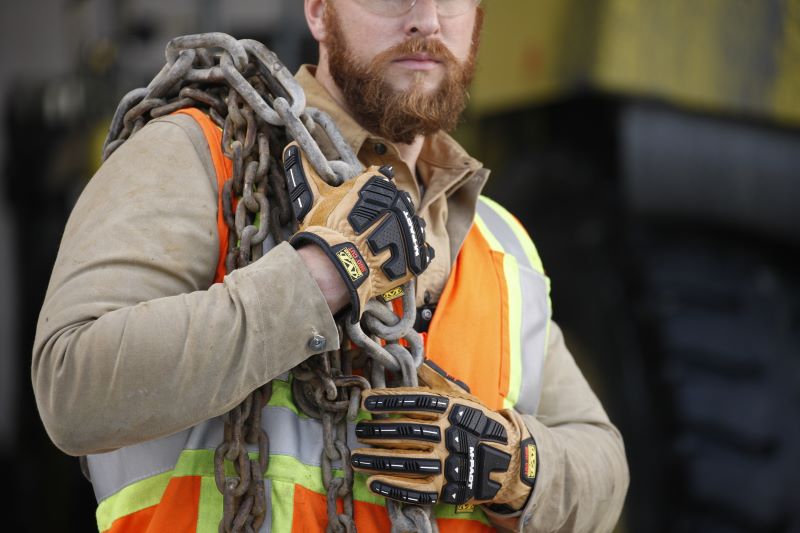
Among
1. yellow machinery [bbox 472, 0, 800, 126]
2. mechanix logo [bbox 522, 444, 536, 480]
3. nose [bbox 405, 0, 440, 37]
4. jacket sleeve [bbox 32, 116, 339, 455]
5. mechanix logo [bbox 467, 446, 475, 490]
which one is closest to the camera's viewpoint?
jacket sleeve [bbox 32, 116, 339, 455]

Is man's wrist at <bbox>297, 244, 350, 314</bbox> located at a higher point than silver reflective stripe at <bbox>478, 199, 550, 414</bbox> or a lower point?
higher

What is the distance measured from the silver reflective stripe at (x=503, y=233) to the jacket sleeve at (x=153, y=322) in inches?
27.8

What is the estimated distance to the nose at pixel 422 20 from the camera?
2.29m

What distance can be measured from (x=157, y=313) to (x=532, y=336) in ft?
2.80

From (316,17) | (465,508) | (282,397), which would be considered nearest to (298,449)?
(282,397)

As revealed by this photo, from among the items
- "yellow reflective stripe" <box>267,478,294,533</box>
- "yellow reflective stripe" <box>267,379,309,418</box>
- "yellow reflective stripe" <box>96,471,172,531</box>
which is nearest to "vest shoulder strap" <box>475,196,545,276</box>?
"yellow reflective stripe" <box>267,379,309,418</box>

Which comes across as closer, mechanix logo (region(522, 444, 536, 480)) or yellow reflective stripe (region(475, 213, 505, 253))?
mechanix logo (region(522, 444, 536, 480))

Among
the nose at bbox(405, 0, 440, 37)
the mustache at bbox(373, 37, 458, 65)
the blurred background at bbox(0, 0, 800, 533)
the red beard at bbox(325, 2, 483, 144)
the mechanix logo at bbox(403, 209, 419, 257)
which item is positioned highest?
the nose at bbox(405, 0, 440, 37)

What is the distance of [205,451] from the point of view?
79.4 inches

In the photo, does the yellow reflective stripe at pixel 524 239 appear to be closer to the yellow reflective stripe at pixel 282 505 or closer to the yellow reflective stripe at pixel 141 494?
the yellow reflective stripe at pixel 282 505

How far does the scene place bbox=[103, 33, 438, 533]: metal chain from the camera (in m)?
1.99

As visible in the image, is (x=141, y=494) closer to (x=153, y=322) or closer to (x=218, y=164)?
(x=153, y=322)

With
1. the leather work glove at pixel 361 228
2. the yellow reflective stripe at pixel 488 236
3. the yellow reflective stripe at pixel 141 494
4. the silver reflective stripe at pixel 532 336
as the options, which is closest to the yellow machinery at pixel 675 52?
the yellow reflective stripe at pixel 488 236

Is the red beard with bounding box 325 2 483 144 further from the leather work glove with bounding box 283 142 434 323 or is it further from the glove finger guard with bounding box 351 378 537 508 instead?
the glove finger guard with bounding box 351 378 537 508
